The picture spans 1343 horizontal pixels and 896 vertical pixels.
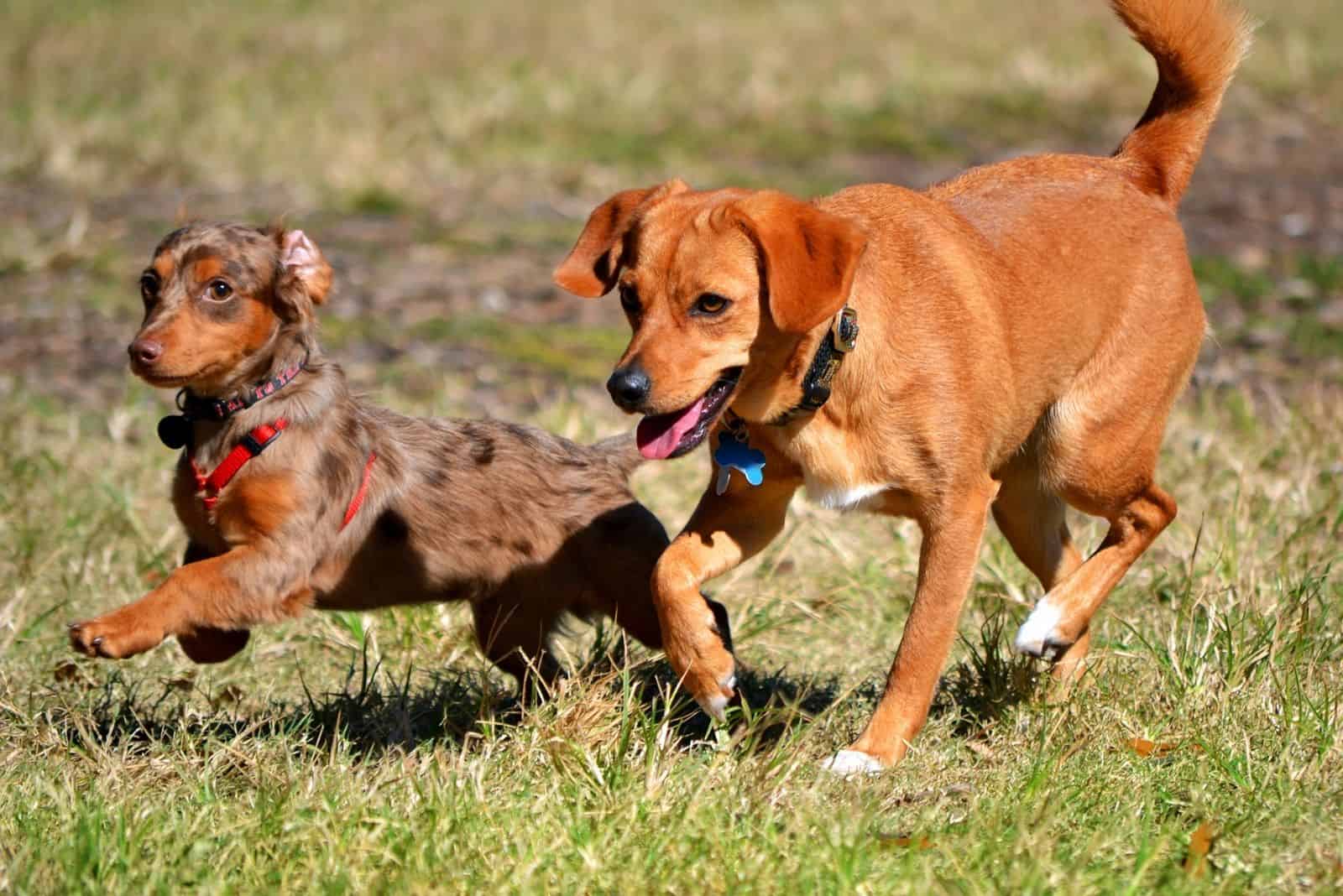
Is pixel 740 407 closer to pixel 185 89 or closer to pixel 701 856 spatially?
pixel 701 856

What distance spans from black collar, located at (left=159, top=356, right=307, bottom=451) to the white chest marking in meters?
1.40

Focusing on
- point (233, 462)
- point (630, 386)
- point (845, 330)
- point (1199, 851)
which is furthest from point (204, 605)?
point (1199, 851)

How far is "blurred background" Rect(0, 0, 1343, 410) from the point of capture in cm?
865

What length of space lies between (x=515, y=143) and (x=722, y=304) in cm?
942

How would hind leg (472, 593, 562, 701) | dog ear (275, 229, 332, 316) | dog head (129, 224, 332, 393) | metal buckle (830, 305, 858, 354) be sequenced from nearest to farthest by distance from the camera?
metal buckle (830, 305, 858, 354), dog head (129, 224, 332, 393), dog ear (275, 229, 332, 316), hind leg (472, 593, 562, 701)

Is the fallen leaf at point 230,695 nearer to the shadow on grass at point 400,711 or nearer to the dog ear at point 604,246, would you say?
the shadow on grass at point 400,711

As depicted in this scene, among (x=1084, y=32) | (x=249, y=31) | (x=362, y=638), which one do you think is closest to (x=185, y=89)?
(x=249, y=31)

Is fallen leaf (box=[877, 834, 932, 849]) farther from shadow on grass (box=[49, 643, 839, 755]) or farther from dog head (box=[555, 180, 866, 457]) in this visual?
dog head (box=[555, 180, 866, 457])

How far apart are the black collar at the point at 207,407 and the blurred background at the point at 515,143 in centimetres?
260

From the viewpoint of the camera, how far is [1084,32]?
682 inches

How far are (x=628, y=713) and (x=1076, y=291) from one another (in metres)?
1.77

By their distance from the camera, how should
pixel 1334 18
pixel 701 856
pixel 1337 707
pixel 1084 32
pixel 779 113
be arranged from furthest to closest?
pixel 1334 18 < pixel 1084 32 < pixel 779 113 < pixel 1337 707 < pixel 701 856

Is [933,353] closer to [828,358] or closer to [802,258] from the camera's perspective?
[828,358]

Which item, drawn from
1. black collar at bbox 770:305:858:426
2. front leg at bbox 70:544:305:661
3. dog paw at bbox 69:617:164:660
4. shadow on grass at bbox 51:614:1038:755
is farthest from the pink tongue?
dog paw at bbox 69:617:164:660
